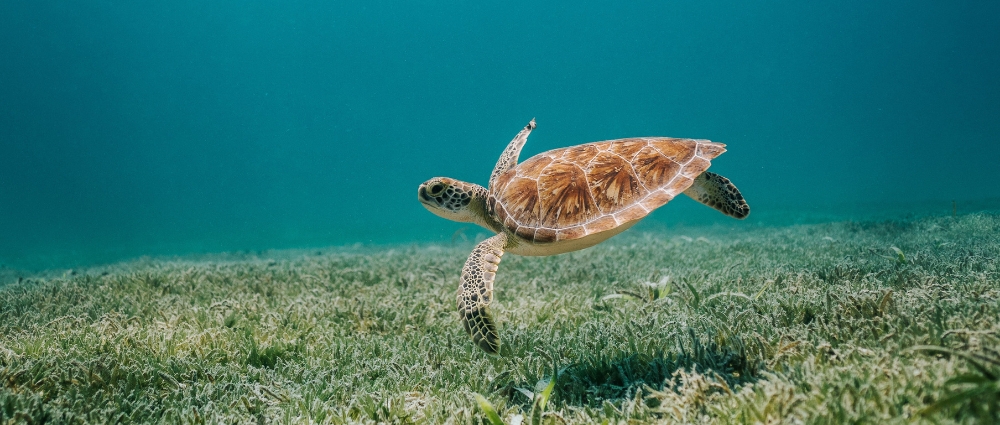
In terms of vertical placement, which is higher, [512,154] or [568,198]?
[512,154]

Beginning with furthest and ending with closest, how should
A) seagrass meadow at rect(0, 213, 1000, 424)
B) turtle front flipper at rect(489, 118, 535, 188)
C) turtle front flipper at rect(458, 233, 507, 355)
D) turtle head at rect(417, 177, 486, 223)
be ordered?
turtle front flipper at rect(489, 118, 535, 188)
turtle head at rect(417, 177, 486, 223)
turtle front flipper at rect(458, 233, 507, 355)
seagrass meadow at rect(0, 213, 1000, 424)

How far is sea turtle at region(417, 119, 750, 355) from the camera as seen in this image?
234 centimetres

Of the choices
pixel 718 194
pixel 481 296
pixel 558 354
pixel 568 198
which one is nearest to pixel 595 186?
pixel 568 198

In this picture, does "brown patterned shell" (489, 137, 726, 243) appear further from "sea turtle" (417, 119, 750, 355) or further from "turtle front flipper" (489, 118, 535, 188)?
"turtle front flipper" (489, 118, 535, 188)

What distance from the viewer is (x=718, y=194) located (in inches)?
106

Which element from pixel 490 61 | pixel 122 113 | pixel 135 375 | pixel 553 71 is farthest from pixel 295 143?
pixel 135 375

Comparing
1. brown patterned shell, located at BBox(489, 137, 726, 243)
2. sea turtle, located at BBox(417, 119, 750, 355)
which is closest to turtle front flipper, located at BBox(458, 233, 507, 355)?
sea turtle, located at BBox(417, 119, 750, 355)

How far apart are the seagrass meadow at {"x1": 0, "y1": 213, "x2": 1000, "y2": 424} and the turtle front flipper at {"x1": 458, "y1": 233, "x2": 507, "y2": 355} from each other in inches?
13.5

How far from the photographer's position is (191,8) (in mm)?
68188

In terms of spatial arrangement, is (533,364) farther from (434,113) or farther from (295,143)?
(295,143)

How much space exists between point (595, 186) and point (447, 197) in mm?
947

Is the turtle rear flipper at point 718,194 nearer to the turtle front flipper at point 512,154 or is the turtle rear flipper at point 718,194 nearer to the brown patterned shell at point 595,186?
the brown patterned shell at point 595,186

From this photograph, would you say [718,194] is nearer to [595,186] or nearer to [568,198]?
[595,186]

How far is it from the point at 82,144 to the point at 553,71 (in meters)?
94.4
